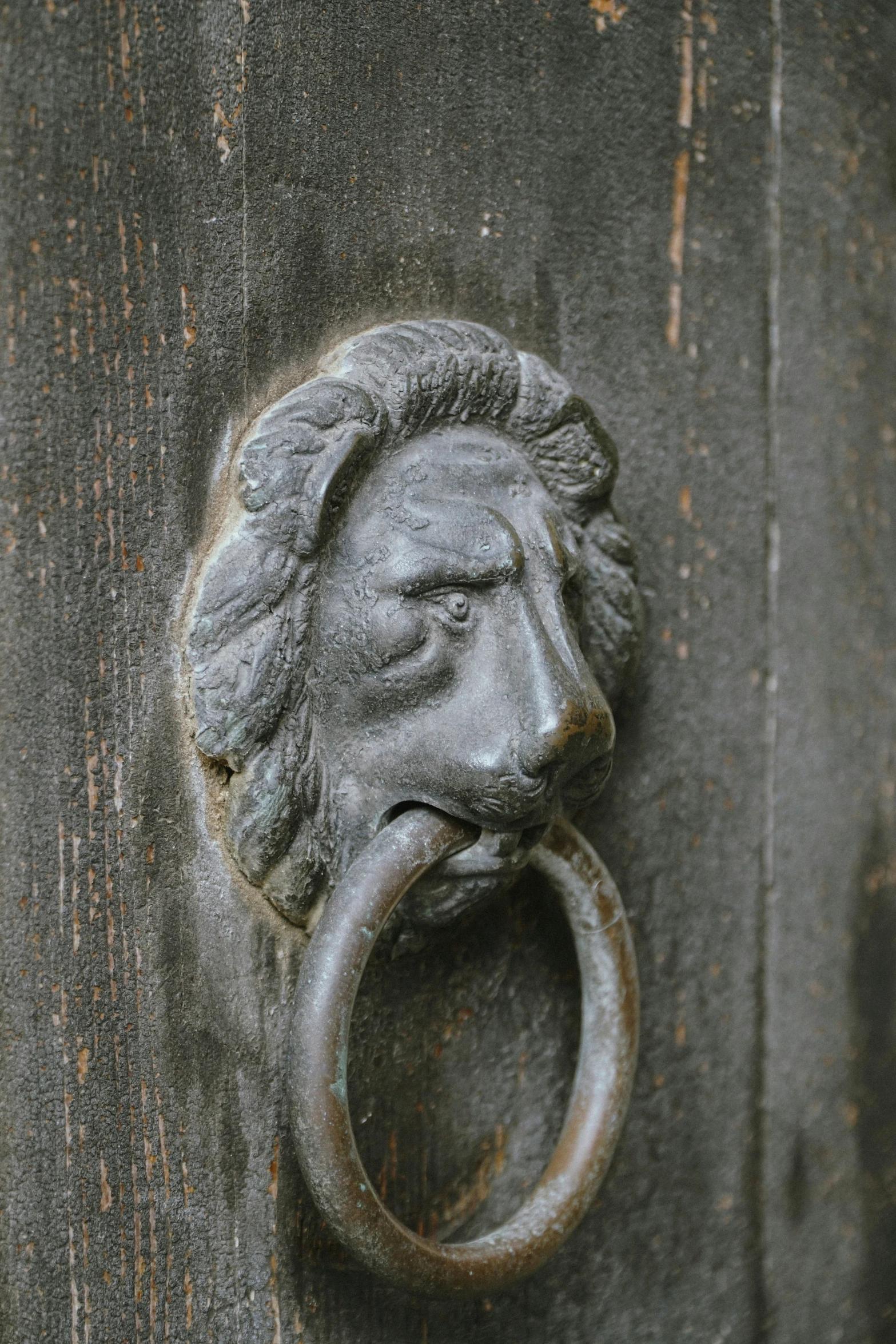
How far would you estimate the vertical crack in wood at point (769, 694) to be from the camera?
2.81 ft

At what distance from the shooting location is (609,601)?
0.73 meters

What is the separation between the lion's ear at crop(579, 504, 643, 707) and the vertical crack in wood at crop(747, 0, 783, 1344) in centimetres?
19

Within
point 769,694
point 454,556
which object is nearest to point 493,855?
point 454,556

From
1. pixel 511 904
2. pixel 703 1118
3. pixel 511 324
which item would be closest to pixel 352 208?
pixel 511 324

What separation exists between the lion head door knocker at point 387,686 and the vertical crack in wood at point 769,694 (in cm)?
29

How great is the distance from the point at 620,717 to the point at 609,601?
12 centimetres

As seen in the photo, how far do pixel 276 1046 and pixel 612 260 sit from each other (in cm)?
54

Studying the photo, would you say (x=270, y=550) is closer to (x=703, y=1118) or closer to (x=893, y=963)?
(x=703, y=1118)

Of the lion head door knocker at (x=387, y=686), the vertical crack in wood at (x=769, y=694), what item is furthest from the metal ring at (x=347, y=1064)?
the vertical crack in wood at (x=769, y=694)

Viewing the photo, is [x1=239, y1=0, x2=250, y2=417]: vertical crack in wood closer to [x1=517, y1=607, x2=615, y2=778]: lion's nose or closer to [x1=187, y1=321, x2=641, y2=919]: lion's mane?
[x1=187, y1=321, x2=641, y2=919]: lion's mane

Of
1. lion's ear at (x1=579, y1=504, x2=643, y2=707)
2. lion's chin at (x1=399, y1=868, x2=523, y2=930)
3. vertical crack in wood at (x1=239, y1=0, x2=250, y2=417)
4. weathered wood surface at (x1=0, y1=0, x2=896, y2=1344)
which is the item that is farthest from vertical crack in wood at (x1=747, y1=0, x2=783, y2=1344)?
vertical crack in wood at (x1=239, y1=0, x2=250, y2=417)

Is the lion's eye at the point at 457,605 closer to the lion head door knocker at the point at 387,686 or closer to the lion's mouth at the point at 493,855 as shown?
the lion head door knocker at the point at 387,686

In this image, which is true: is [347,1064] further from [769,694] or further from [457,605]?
[769,694]

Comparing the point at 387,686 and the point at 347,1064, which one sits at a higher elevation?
the point at 387,686
